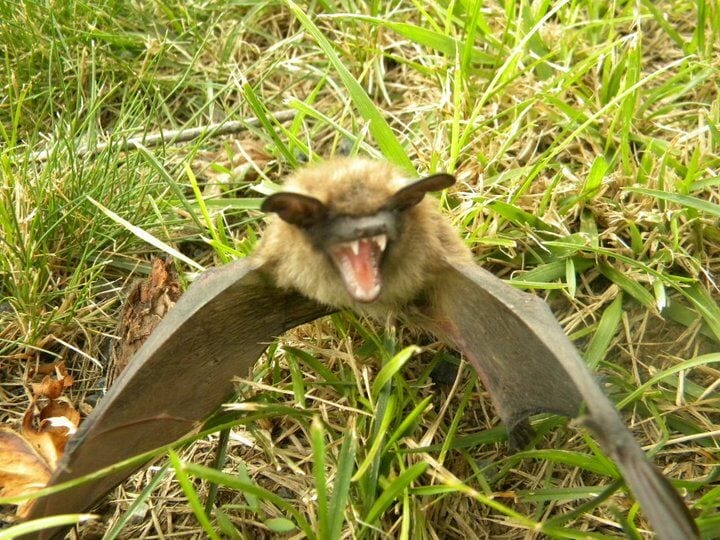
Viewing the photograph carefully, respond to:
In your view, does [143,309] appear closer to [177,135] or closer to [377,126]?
[177,135]

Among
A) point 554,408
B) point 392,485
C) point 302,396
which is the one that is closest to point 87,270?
point 302,396

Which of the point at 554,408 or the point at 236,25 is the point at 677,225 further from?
the point at 236,25

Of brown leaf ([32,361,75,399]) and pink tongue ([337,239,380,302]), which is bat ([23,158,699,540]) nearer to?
pink tongue ([337,239,380,302])

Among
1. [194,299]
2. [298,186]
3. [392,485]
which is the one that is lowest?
[392,485]

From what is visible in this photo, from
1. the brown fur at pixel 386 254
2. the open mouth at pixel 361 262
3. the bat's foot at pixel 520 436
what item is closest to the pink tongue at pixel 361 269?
the open mouth at pixel 361 262

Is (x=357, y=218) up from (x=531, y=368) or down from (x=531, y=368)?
up

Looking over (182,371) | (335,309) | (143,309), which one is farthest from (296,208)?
(143,309)

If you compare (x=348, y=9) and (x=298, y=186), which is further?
(x=348, y=9)

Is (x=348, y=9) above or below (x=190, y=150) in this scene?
above
